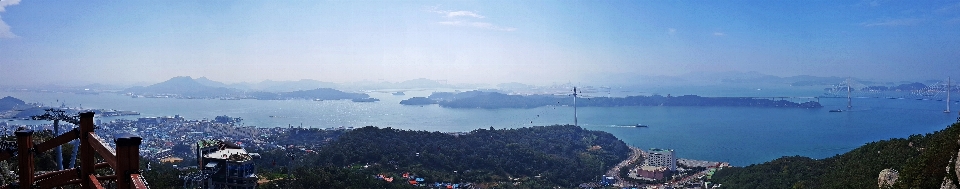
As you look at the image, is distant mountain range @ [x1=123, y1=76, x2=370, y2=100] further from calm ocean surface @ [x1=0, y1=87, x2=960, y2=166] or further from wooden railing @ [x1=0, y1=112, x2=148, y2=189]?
wooden railing @ [x1=0, y1=112, x2=148, y2=189]

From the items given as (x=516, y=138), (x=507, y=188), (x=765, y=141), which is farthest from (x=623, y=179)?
(x=765, y=141)

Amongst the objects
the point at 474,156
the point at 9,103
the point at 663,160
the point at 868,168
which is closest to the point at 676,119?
the point at 663,160

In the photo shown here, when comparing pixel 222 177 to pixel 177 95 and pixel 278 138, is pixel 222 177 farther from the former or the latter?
pixel 177 95

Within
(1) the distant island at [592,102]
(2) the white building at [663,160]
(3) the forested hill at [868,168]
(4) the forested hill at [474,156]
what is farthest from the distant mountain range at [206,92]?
(3) the forested hill at [868,168]

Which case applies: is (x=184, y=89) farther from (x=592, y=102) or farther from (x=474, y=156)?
(x=592, y=102)

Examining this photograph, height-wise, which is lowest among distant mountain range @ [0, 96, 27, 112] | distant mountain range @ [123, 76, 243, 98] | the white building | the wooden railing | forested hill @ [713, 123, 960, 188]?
the white building

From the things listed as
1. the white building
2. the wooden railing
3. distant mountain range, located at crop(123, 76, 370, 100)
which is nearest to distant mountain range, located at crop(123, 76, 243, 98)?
distant mountain range, located at crop(123, 76, 370, 100)
